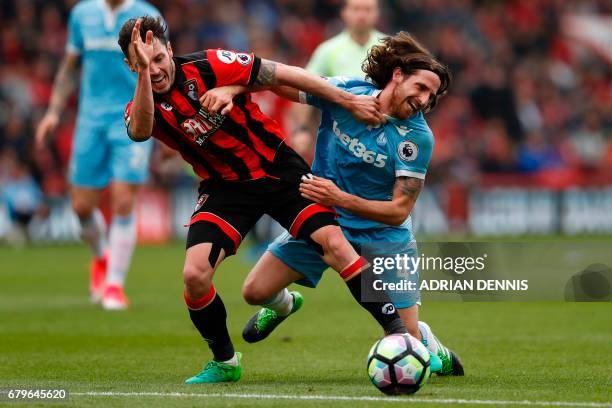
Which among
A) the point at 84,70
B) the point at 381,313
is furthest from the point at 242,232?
the point at 84,70

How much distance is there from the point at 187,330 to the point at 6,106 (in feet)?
41.0

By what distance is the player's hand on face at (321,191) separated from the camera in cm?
657

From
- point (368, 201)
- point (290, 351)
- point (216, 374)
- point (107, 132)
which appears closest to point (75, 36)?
point (107, 132)

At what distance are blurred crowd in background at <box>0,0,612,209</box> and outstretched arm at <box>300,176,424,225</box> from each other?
522 inches

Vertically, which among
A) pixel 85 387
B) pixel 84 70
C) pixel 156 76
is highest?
pixel 84 70

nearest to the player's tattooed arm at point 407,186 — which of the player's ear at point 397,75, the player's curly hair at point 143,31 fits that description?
the player's ear at point 397,75

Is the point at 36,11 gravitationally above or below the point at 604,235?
above

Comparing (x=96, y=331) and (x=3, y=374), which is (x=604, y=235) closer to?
(x=96, y=331)

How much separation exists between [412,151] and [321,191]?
1.78 ft

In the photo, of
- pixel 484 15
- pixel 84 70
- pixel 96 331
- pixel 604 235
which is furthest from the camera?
pixel 484 15

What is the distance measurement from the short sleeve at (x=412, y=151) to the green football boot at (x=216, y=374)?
1412mm

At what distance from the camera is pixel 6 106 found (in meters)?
20.8

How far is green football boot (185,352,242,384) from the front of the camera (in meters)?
6.55

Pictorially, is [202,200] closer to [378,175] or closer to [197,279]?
[197,279]
